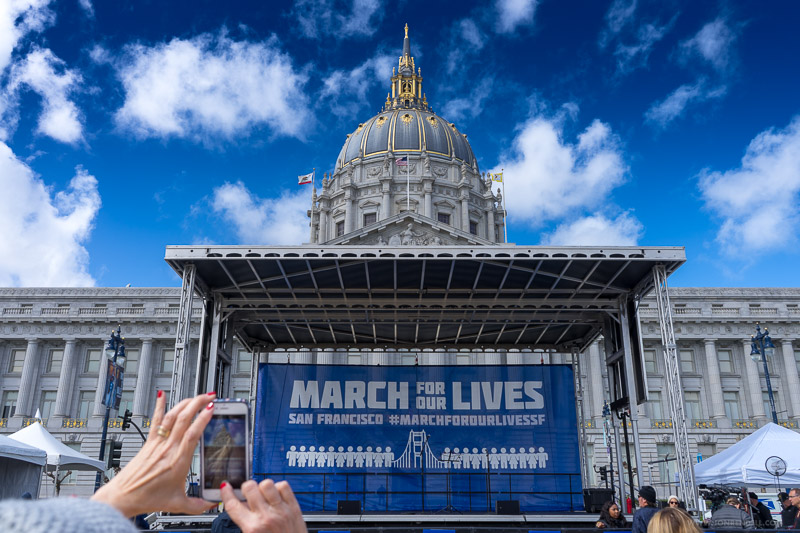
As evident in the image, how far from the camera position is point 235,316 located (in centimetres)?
2159

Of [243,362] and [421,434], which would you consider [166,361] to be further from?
[421,434]

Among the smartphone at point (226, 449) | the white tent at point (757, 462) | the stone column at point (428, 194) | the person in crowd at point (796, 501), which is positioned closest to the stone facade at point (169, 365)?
the stone column at point (428, 194)

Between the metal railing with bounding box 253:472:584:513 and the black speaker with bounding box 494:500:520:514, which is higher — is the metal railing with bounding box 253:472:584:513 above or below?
above

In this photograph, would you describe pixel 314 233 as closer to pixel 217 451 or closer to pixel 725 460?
pixel 725 460

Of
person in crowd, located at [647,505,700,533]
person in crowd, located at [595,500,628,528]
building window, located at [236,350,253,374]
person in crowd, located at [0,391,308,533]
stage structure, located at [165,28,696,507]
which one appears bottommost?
person in crowd, located at [595,500,628,528]

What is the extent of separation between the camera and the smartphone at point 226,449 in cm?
243

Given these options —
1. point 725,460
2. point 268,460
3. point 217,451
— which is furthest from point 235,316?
point 217,451

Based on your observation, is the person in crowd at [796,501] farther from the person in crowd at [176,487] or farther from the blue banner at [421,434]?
the person in crowd at [176,487]

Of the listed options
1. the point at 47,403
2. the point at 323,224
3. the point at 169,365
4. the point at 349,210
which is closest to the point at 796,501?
the point at 169,365

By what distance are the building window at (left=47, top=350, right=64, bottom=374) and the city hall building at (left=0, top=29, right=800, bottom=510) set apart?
18 centimetres

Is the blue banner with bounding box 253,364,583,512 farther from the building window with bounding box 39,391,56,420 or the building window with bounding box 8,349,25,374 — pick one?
the building window with bounding box 8,349,25,374

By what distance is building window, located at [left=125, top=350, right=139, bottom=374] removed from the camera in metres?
59.2

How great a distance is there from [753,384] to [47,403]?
6042 cm

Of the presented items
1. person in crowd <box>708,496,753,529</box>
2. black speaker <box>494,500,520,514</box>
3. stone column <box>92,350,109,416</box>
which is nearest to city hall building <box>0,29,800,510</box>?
stone column <box>92,350,109,416</box>
